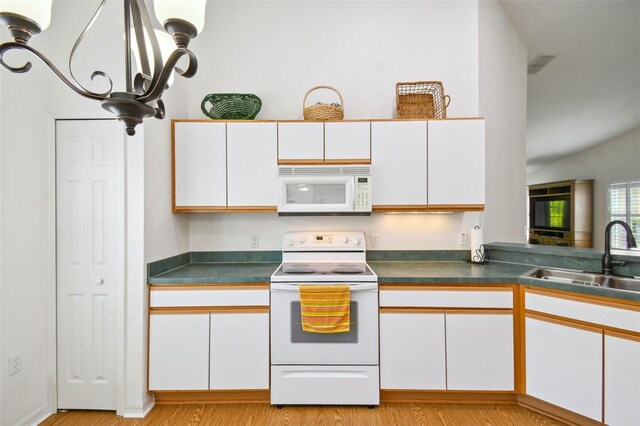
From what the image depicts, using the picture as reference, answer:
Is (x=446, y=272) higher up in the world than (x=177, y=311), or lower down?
higher up

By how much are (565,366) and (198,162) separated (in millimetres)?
2928

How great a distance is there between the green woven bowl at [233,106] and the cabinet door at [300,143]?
1.02 ft

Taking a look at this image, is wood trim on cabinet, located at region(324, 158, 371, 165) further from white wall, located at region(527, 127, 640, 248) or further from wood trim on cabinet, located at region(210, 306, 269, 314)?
white wall, located at region(527, 127, 640, 248)

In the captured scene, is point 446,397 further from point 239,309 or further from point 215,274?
point 215,274

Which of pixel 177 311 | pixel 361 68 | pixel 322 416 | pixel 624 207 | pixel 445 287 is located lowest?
pixel 322 416

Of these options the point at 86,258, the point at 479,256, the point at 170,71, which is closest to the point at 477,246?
the point at 479,256

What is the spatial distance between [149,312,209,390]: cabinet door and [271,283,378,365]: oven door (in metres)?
0.50

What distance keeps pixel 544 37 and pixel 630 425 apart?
3.36m

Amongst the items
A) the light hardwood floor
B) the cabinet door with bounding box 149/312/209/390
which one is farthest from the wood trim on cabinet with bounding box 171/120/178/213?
the light hardwood floor

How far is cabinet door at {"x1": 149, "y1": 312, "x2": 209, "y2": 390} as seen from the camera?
81.3 inches

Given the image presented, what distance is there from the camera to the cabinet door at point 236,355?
6.79 feet

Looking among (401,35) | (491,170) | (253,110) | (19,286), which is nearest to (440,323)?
(491,170)

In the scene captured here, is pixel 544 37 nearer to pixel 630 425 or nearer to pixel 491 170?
pixel 491 170

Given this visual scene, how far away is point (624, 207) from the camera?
17.5ft
